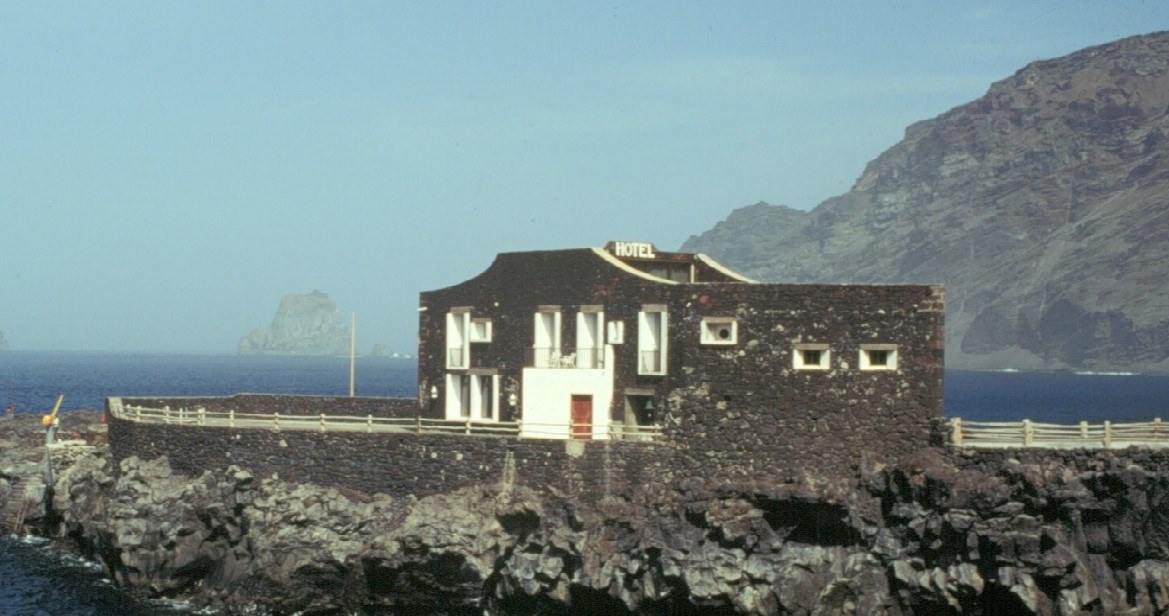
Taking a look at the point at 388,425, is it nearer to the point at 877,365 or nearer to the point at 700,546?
the point at 700,546

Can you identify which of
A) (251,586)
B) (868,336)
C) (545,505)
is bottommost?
(251,586)

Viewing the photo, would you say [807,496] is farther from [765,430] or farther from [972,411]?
[972,411]

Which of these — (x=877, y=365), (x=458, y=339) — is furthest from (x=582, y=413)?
(x=877, y=365)

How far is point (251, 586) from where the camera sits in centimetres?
4912

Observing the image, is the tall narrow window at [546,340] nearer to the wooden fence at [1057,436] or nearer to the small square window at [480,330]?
the small square window at [480,330]

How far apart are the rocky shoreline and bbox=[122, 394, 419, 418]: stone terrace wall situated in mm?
9704

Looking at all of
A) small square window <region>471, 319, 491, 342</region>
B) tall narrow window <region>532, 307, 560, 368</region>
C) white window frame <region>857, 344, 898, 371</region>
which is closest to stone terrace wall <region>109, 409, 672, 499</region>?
tall narrow window <region>532, 307, 560, 368</region>

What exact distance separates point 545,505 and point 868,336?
1148 centimetres

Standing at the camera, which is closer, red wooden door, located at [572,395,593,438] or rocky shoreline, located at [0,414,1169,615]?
rocky shoreline, located at [0,414,1169,615]

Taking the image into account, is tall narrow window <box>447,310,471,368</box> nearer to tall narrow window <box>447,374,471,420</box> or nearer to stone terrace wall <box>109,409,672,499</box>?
tall narrow window <box>447,374,471,420</box>

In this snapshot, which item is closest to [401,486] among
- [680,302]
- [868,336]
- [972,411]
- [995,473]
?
[680,302]

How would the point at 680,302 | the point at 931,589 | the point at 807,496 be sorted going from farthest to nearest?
the point at 680,302
the point at 807,496
the point at 931,589

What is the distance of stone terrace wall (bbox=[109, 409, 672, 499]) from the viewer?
46312 mm

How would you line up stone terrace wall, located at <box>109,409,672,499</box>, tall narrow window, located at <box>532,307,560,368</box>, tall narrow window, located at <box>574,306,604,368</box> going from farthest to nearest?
1. tall narrow window, located at <box>532,307,560,368</box>
2. tall narrow window, located at <box>574,306,604,368</box>
3. stone terrace wall, located at <box>109,409,672,499</box>
